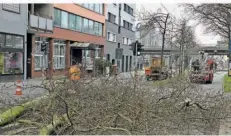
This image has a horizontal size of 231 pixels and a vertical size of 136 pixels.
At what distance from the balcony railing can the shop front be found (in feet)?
5.80

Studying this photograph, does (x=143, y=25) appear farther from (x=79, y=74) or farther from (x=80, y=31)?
(x=79, y=74)

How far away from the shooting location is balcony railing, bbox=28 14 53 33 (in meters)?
27.8

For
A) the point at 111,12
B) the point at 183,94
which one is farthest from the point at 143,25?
the point at 111,12

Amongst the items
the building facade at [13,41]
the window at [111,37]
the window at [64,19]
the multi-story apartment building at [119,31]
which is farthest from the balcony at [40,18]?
the window at [111,37]

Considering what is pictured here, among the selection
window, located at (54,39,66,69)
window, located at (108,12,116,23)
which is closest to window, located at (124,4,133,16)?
window, located at (108,12,116,23)

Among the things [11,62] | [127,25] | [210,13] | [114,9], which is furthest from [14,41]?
[127,25]

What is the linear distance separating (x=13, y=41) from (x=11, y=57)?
1.14m

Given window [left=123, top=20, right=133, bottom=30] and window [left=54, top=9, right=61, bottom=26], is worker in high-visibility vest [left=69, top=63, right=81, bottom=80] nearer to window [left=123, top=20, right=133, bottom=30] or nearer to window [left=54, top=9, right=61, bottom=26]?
window [left=54, top=9, right=61, bottom=26]

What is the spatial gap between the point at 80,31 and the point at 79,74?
32.2 meters

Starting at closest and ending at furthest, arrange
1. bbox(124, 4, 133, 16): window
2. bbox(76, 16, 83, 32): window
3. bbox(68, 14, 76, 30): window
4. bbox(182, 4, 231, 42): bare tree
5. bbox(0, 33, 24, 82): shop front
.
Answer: bbox(182, 4, 231, 42): bare tree < bbox(0, 33, 24, 82): shop front < bbox(68, 14, 76, 30): window < bbox(76, 16, 83, 32): window < bbox(124, 4, 133, 16): window

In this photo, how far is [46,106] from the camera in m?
7.49

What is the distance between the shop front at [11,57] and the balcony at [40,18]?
74.0 inches

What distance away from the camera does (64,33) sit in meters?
36.2

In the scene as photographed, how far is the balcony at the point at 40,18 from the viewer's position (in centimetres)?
2794
